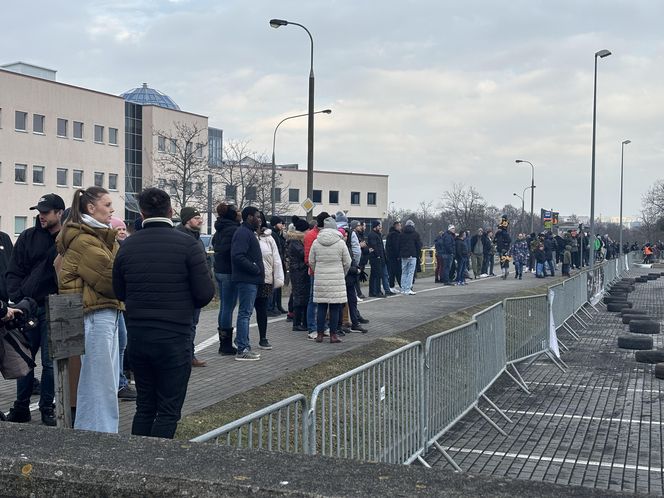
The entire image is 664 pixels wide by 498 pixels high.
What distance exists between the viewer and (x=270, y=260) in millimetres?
11367

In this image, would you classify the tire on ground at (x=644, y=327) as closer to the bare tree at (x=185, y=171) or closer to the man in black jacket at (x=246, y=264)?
the man in black jacket at (x=246, y=264)

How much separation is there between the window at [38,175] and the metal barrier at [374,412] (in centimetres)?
6149

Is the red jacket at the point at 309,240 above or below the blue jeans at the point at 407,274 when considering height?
above

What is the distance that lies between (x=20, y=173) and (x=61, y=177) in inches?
170

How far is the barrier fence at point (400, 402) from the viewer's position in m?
4.45

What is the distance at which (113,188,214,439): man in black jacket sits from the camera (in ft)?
18.0

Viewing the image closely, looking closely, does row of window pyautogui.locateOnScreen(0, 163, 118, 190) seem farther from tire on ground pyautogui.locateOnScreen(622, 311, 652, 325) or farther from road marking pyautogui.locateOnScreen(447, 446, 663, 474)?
road marking pyautogui.locateOnScreen(447, 446, 663, 474)

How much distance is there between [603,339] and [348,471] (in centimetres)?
1486

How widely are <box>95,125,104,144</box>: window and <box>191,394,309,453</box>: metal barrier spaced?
68764 millimetres

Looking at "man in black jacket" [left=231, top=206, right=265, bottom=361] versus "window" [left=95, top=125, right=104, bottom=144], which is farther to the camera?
"window" [left=95, top=125, right=104, bottom=144]

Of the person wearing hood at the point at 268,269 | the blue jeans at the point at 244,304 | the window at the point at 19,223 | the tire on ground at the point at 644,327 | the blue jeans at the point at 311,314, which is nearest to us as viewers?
the blue jeans at the point at 244,304

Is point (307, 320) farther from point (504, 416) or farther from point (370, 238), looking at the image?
point (370, 238)

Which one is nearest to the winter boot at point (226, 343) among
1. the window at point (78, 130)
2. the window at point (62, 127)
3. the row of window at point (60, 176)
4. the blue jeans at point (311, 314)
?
the blue jeans at point (311, 314)

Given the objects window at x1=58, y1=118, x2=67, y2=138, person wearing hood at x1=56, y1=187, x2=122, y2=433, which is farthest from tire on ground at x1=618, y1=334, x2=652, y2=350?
window at x1=58, y1=118, x2=67, y2=138
